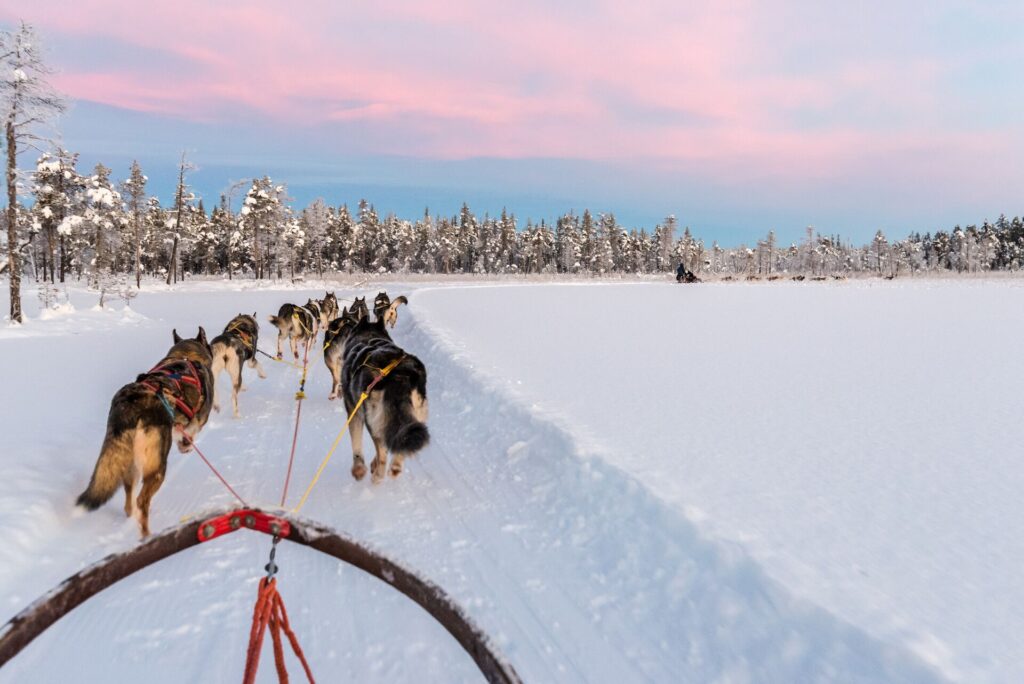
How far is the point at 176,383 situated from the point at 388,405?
1997mm

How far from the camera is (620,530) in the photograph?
3994 millimetres

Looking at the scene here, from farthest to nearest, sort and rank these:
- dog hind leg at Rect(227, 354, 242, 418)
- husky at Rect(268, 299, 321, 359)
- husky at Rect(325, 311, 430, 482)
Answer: husky at Rect(268, 299, 321, 359), dog hind leg at Rect(227, 354, 242, 418), husky at Rect(325, 311, 430, 482)

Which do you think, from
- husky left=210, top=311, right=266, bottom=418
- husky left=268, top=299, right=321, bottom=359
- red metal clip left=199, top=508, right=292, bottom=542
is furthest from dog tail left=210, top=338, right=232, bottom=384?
red metal clip left=199, top=508, right=292, bottom=542

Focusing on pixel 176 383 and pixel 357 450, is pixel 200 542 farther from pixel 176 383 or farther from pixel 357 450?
pixel 176 383

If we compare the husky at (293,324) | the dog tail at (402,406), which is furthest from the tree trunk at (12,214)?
the dog tail at (402,406)

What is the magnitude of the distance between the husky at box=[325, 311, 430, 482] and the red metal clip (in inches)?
97.9

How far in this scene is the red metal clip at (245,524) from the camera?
1.63 meters

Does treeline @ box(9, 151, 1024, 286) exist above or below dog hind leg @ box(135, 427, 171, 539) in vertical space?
above

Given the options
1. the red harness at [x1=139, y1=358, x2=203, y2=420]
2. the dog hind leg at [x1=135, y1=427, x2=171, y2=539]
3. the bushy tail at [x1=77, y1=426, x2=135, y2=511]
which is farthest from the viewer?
the red harness at [x1=139, y1=358, x2=203, y2=420]

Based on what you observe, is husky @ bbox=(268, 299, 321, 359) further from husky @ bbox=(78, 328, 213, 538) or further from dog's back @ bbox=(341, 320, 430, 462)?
husky @ bbox=(78, 328, 213, 538)

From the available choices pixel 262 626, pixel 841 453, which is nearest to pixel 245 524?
pixel 262 626

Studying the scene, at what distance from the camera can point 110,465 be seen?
12.9ft

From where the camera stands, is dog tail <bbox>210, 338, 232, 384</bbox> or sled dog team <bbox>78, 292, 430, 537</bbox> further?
dog tail <bbox>210, 338, 232, 384</bbox>

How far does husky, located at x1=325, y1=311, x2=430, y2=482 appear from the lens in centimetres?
431
